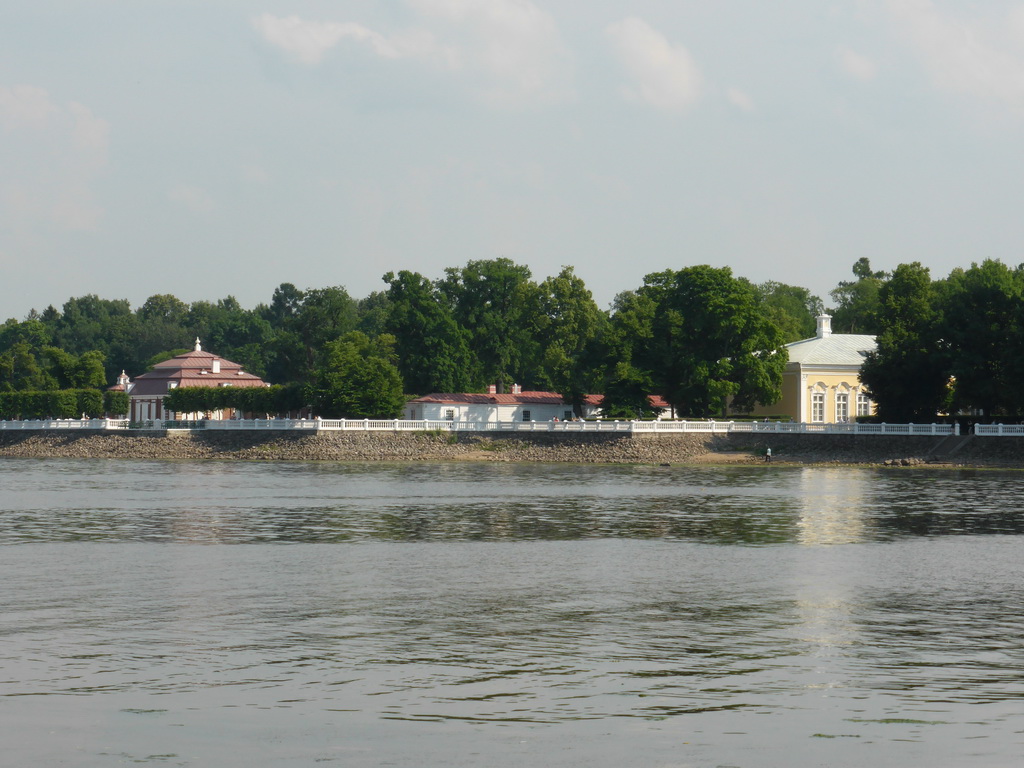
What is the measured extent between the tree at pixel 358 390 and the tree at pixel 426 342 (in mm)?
10733

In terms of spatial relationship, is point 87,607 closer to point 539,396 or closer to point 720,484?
point 720,484

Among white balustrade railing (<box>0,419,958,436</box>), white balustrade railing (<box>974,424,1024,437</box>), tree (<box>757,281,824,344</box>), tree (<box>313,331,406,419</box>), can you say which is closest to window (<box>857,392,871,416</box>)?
tree (<box>757,281,824,344</box>)

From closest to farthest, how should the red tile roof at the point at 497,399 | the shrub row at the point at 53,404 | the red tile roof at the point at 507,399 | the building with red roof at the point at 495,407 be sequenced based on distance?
the building with red roof at the point at 495,407 → the red tile roof at the point at 507,399 → the red tile roof at the point at 497,399 → the shrub row at the point at 53,404

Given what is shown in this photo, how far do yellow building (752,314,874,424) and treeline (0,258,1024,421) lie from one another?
13.9 ft

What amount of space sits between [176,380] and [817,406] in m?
54.6

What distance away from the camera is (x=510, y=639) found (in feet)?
59.5

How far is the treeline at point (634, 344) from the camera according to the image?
75562 millimetres

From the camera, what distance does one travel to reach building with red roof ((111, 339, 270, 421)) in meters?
116

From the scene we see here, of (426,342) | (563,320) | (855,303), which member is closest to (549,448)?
(563,320)

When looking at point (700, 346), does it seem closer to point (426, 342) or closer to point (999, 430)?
point (999, 430)

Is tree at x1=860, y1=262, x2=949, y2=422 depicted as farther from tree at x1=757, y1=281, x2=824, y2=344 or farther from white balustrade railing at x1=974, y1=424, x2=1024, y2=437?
tree at x1=757, y1=281, x2=824, y2=344

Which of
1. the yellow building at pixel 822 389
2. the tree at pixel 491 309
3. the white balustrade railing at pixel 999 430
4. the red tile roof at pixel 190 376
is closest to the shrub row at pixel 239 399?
the red tile roof at pixel 190 376

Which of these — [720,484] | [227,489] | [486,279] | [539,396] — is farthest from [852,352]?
[227,489]

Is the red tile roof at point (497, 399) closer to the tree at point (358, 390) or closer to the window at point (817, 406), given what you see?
the tree at point (358, 390)
